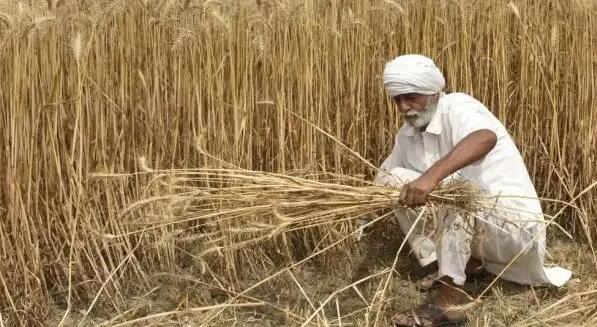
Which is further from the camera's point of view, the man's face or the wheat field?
the man's face

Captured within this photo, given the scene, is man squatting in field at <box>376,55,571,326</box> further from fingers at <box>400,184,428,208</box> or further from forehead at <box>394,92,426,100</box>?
fingers at <box>400,184,428,208</box>

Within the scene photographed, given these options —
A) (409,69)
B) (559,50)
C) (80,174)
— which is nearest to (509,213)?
(409,69)

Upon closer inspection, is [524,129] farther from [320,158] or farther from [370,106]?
[320,158]

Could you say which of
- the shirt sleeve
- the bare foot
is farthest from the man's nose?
the bare foot

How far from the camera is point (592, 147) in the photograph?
3295 millimetres

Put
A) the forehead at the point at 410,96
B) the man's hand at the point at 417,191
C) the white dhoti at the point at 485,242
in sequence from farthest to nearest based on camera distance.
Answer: the forehead at the point at 410,96 < the white dhoti at the point at 485,242 < the man's hand at the point at 417,191

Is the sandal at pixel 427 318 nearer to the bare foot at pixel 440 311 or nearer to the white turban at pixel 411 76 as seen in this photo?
the bare foot at pixel 440 311

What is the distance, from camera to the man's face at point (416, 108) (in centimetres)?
280

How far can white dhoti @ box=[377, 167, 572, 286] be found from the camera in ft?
8.71

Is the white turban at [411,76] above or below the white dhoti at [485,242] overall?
above

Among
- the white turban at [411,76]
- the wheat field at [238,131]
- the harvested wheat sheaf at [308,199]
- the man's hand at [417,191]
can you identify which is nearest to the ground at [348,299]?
the wheat field at [238,131]

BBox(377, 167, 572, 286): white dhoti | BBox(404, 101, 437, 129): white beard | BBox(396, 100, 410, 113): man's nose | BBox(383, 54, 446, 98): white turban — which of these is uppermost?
BBox(383, 54, 446, 98): white turban

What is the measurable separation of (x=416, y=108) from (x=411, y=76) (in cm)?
12

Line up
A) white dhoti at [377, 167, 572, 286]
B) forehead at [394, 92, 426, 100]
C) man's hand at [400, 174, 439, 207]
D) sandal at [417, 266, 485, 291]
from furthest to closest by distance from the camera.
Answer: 1. sandal at [417, 266, 485, 291]
2. forehead at [394, 92, 426, 100]
3. white dhoti at [377, 167, 572, 286]
4. man's hand at [400, 174, 439, 207]
